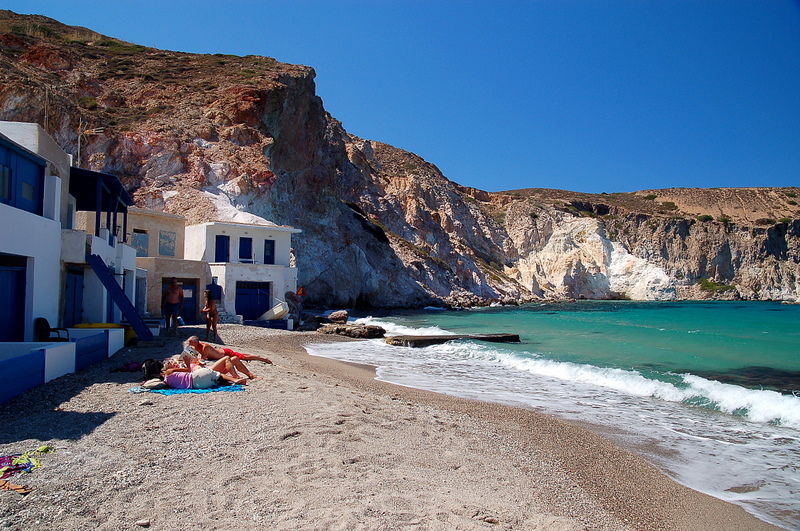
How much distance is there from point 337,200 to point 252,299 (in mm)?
22912

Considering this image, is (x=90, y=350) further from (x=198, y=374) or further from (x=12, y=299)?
(x=198, y=374)

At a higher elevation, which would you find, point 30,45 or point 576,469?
point 30,45

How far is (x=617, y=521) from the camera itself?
4.97 metres

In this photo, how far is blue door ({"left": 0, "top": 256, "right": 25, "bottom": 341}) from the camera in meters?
9.70

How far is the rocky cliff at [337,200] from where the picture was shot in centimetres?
3625

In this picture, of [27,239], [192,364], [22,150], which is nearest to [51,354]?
[192,364]

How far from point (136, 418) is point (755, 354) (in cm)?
2126

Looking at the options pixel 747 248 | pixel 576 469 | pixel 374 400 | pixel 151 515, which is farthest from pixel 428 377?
pixel 747 248

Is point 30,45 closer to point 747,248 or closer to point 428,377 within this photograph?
point 428,377

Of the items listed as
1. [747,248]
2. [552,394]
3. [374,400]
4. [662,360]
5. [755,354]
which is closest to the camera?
[374,400]

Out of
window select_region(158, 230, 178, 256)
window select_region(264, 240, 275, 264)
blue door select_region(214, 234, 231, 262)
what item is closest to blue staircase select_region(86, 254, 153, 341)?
blue door select_region(214, 234, 231, 262)

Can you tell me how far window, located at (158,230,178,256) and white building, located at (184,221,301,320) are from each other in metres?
1.04

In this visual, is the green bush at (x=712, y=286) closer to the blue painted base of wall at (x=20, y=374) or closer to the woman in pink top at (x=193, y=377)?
the woman in pink top at (x=193, y=377)

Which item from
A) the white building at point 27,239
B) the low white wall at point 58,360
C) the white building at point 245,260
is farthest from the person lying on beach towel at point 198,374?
the white building at point 245,260
